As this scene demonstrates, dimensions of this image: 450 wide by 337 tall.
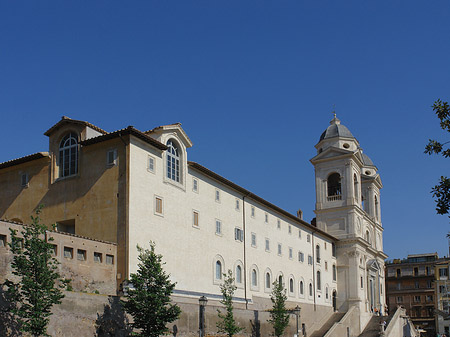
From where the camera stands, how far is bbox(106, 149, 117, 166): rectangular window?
1495 inches

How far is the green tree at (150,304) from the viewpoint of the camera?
102 feet

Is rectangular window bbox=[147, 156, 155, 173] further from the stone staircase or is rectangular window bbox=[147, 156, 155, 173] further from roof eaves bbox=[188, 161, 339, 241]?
the stone staircase

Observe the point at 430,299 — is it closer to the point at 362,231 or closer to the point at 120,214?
the point at 362,231

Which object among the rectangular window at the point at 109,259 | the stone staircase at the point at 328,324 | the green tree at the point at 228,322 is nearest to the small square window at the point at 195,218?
the green tree at the point at 228,322

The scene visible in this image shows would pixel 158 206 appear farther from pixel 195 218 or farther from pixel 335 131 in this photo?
pixel 335 131

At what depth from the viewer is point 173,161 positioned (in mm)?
42188

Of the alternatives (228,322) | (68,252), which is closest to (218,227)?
(228,322)

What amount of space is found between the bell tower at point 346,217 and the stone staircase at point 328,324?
2.69 m

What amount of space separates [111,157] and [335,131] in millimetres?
47097

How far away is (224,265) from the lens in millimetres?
47750

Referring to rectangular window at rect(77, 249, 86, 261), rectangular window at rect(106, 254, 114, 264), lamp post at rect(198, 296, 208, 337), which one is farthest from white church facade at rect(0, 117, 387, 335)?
rectangular window at rect(77, 249, 86, 261)

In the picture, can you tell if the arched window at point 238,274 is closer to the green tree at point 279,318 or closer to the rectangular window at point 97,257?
the green tree at point 279,318

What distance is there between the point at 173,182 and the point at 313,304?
3098 cm

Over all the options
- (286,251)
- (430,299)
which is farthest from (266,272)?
(430,299)
